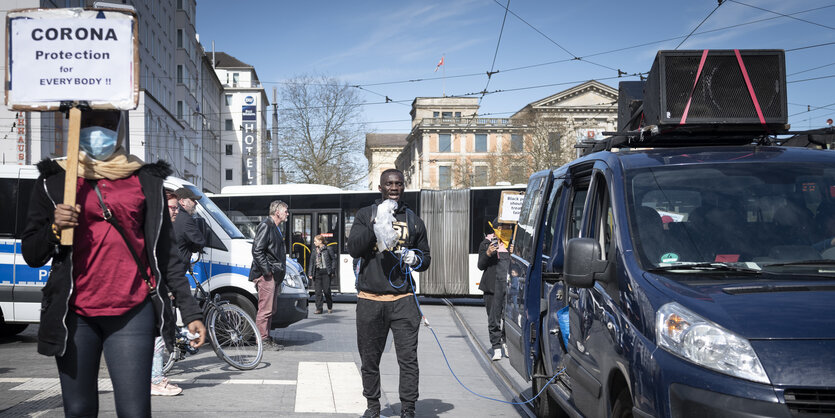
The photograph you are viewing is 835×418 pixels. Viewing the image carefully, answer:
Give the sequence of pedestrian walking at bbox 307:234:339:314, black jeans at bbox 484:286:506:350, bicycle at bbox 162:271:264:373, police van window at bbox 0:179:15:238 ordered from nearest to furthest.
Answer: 1. bicycle at bbox 162:271:264:373
2. black jeans at bbox 484:286:506:350
3. police van window at bbox 0:179:15:238
4. pedestrian walking at bbox 307:234:339:314

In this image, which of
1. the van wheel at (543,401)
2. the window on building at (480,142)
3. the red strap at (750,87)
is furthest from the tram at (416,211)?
the window on building at (480,142)

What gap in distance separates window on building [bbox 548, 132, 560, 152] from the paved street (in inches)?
1533

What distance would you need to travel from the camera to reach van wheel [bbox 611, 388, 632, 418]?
403 cm

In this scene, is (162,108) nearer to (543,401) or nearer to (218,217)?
(218,217)

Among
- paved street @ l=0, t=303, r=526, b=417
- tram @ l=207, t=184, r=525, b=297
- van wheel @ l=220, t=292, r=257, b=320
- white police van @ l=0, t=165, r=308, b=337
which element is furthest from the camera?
tram @ l=207, t=184, r=525, b=297

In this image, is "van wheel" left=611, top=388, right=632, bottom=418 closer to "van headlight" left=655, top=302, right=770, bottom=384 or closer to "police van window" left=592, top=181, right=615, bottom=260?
"van headlight" left=655, top=302, right=770, bottom=384

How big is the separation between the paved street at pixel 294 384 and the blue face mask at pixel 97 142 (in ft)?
11.7

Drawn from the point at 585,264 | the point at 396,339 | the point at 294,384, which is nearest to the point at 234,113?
the point at 294,384

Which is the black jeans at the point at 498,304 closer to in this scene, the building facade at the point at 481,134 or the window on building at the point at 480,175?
the building facade at the point at 481,134

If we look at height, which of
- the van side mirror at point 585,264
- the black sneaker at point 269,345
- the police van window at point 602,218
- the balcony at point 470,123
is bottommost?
the black sneaker at point 269,345

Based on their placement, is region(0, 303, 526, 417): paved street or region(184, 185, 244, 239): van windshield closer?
region(0, 303, 526, 417): paved street

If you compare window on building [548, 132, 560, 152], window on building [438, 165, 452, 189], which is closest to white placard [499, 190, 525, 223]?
window on building [548, 132, 560, 152]

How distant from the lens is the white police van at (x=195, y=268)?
36.5ft

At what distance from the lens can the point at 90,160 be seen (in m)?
3.65
